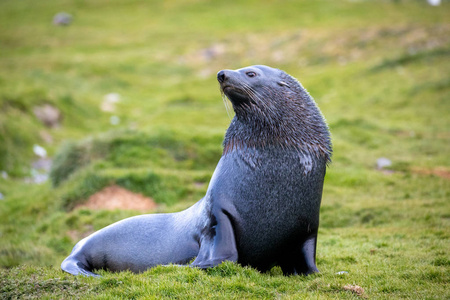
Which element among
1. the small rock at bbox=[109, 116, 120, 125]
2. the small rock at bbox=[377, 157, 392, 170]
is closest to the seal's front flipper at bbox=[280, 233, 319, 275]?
the small rock at bbox=[377, 157, 392, 170]

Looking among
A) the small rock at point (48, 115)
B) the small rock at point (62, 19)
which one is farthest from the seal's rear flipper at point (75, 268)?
the small rock at point (62, 19)

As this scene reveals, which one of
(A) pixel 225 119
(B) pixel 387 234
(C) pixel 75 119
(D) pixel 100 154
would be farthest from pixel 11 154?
(B) pixel 387 234

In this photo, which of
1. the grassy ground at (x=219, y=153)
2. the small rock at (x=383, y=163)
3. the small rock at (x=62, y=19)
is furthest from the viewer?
the small rock at (x=62, y=19)

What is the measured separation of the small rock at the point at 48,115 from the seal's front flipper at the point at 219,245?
1935 cm

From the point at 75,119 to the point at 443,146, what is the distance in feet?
58.9

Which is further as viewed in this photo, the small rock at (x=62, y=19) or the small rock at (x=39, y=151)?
the small rock at (x=62, y=19)

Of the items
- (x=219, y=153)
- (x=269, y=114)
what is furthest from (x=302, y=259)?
(x=219, y=153)

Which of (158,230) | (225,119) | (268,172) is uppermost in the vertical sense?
(268,172)

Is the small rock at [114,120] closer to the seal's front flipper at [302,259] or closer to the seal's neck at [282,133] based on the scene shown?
the seal's neck at [282,133]

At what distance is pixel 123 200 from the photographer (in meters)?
12.4

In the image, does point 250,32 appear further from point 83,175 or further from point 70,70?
point 83,175

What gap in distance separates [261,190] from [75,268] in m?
2.61

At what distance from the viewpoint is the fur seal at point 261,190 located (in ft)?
18.8

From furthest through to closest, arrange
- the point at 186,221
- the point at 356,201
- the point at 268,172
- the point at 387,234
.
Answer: the point at 356,201 → the point at 387,234 → the point at 186,221 → the point at 268,172
